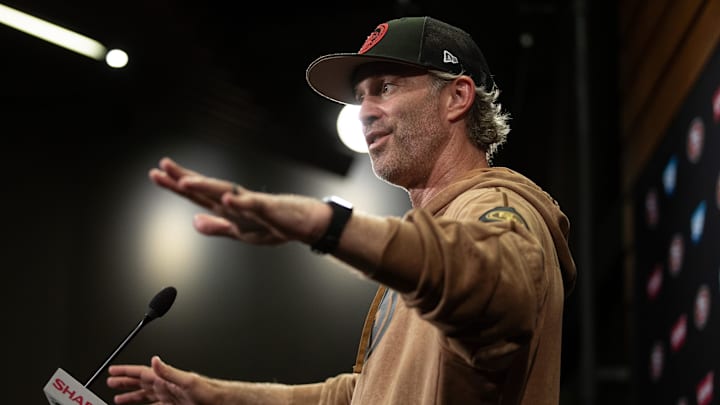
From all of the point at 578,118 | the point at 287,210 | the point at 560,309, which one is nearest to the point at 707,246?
the point at 578,118

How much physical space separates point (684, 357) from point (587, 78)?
1401mm

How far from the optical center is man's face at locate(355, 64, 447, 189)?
2.23 meters

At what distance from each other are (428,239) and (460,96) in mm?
855

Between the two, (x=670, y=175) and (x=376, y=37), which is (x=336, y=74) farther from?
(x=670, y=175)

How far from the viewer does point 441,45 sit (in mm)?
2244

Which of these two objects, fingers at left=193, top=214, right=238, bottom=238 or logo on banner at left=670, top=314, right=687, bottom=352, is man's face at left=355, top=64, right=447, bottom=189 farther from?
logo on banner at left=670, top=314, right=687, bottom=352

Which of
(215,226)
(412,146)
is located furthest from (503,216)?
(412,146)

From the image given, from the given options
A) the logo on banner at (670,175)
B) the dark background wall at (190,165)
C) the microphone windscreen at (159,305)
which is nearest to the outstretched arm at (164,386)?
the microphone windscreen at (159,305)

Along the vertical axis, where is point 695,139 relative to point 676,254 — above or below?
above

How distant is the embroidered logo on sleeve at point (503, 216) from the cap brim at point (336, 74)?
0.66 m

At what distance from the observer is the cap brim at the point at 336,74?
2.32m

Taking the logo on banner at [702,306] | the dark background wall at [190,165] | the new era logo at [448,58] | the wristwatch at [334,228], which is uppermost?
the new era logo at [448,58]

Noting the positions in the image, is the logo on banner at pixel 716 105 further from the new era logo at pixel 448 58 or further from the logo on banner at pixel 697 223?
the new era logo at pixel 448 58

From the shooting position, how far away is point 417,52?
220 centimetres
